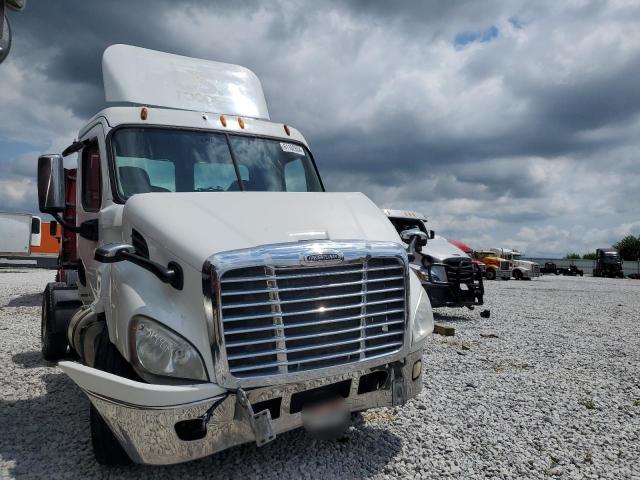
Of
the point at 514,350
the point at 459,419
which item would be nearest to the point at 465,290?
the point at 514,350

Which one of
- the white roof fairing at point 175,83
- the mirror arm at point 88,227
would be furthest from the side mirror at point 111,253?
the white roof fairing at point 175,83

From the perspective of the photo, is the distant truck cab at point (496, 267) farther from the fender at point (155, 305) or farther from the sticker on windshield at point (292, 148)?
the fender at point (155, 305)

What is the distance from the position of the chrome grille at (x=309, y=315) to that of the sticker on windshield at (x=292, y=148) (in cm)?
207

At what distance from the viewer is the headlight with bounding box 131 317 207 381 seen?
279 cm

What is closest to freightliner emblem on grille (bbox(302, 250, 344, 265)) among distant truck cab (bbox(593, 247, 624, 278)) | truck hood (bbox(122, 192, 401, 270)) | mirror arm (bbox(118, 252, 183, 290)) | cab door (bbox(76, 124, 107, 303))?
truck hood (bbox(122, 192, 401, 270))

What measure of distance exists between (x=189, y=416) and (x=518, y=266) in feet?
113

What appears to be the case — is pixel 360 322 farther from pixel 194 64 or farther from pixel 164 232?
pixel 194 64

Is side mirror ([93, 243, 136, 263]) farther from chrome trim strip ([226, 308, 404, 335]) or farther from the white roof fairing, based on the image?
the white roof fairing

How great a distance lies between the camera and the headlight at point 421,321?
3610mm

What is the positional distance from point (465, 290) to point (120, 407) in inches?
372

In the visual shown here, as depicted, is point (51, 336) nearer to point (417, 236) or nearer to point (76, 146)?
point (76, 146)

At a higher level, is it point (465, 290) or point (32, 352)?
point (465, 290)

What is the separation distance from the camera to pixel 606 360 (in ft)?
23.9

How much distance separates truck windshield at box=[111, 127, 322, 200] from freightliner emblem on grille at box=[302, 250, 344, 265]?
1557mm
